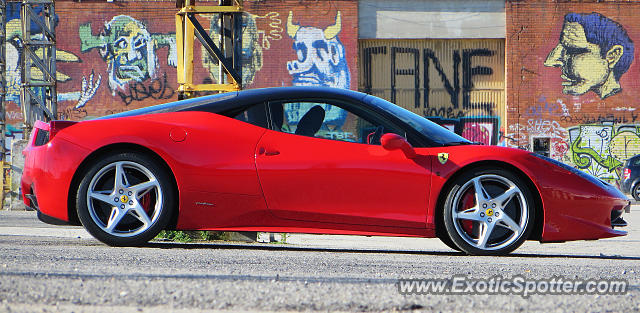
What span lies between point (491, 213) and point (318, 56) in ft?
80.5

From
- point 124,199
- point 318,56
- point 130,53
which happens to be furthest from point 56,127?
point 130,53

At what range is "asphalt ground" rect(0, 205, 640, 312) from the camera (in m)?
2.93

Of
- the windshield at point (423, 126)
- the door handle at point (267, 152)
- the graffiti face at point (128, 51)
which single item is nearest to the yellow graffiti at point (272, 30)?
the graffiti face at point (128, 51)

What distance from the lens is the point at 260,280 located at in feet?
11.7

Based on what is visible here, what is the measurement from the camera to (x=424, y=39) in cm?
2931

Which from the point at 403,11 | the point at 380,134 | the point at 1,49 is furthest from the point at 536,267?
the point at 403,11

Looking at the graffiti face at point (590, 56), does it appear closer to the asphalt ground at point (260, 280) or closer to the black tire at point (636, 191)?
the black tire at point (636, 191)

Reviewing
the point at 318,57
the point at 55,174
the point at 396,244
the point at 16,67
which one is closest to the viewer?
the point at 55,174

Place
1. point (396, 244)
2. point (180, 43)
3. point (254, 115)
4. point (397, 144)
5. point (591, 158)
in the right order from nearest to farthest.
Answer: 1. point (397, 144)
2. point (254, 115)
3. point (396, 244)
4. point (180, 43)
5. point (591, 158)

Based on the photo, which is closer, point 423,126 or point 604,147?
point 423,126

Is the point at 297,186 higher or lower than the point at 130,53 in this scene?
lower

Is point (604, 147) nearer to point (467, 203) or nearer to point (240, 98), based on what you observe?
point (467, 203)

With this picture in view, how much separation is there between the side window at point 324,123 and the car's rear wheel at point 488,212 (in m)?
0.59

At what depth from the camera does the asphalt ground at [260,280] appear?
2.93 meters
